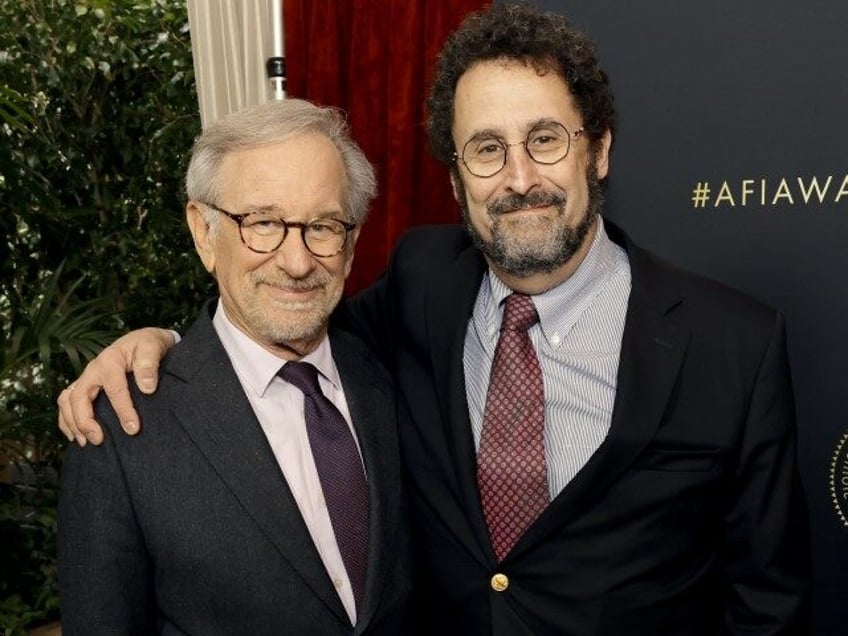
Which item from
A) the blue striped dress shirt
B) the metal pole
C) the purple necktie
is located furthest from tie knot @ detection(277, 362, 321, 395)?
the metal pole

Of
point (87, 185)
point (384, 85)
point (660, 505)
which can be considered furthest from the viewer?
point (87, 185)

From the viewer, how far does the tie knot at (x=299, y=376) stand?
68.5 inches

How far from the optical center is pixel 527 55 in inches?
74.6

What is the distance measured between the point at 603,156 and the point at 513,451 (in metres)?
0.66

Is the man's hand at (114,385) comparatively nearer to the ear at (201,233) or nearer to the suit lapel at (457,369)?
the ear at (201,233)

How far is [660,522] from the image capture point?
1.73m

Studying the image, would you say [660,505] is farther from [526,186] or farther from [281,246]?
[281,246]

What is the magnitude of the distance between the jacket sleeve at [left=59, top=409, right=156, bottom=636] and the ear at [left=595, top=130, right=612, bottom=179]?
110 cm

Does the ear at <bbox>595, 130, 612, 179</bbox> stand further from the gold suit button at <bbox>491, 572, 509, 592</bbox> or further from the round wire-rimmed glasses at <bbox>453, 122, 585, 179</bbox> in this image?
the gold suit button at <bbox>491, 572, 509, 592</bbox>

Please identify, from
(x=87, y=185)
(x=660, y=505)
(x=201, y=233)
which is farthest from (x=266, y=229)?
(x=87, y=185)

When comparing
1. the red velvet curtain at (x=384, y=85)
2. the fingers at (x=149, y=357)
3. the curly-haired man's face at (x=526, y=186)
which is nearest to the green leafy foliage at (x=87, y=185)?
the red velvet curtain at (x=384, y=85)

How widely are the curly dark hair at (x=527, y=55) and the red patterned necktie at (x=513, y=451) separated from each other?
508 mm

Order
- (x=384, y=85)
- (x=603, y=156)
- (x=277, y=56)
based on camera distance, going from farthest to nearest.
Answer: (x=277, y=56) < (x=384, y=85) < (x=603, y=156)

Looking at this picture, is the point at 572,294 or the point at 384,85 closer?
the point at 572,294
